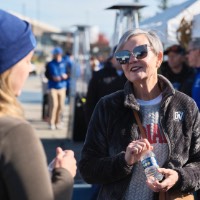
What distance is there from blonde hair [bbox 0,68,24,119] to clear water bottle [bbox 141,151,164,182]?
97 cm

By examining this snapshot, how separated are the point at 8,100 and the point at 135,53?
131 centimetres

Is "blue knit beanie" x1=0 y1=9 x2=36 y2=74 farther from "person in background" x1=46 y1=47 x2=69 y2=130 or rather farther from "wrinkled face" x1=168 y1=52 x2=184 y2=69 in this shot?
"person in background" x1=46 y1=47 x2=69 y2=130

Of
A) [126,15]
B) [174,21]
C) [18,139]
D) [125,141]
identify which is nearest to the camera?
[18,139]

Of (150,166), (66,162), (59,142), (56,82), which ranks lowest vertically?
(59,142)

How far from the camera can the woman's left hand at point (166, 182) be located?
2717mm

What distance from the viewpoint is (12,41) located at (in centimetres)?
186

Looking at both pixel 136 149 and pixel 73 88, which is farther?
pixel 73 88

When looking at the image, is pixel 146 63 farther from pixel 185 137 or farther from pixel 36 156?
pixel 36 156

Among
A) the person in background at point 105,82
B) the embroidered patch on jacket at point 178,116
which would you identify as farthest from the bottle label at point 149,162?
the person in background at point 105,82

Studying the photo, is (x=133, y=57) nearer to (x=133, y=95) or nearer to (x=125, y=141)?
(x=133, y=95)

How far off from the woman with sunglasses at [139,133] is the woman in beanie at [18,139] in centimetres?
92

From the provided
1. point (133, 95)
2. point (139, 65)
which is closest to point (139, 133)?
point (133, 95)

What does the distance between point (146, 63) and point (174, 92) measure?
0.74 ft

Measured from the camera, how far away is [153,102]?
301 cm
